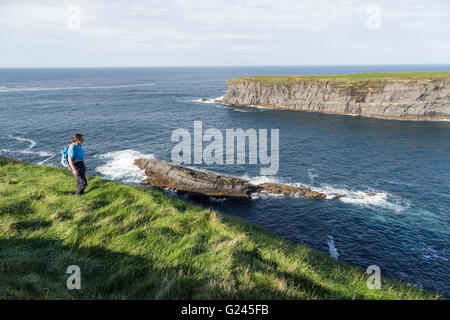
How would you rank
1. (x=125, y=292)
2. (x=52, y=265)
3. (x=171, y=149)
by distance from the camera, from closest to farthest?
(x=125, y=292), (x=52, y=265), (x=171, y=149)

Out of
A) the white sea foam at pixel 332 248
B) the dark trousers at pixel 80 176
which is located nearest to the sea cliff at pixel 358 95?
the white sea foam at pixel 332 248

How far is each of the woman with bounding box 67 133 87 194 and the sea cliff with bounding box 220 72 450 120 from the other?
346 feet

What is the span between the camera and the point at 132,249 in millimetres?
7535

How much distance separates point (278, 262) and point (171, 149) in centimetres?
5298

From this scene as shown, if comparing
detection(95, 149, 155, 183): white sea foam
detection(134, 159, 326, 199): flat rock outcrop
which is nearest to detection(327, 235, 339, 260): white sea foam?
detection(134, 159, 326, 199): flat rock outcrop

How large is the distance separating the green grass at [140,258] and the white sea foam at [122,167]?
108 feet

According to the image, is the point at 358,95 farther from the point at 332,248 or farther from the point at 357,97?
the point at 332,248

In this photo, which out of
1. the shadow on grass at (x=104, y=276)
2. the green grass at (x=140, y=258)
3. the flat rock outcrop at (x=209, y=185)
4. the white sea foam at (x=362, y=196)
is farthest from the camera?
the flat rock outcrop at (x=209, y=185)

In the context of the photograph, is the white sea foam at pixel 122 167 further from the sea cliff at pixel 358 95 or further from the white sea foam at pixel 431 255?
the sea cliff at pixel 358 95

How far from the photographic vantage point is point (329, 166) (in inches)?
1939

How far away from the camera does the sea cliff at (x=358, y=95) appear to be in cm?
8969

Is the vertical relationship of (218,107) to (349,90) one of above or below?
below
